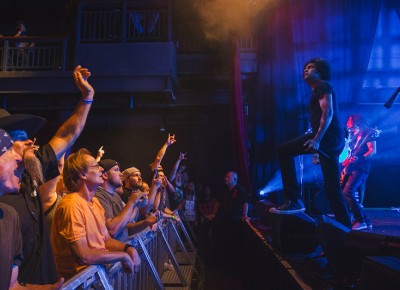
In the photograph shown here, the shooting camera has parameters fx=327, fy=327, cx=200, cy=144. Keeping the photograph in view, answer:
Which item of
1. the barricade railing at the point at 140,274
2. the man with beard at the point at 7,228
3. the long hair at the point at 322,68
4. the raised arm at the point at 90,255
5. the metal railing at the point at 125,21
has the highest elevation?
the metal railing at the point at 125,21

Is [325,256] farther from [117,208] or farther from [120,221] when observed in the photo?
[117,208]

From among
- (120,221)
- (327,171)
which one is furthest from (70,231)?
(327,171)

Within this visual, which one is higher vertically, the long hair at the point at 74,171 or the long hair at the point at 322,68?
the long hair at the point at 322,68

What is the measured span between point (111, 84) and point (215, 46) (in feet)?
9.19

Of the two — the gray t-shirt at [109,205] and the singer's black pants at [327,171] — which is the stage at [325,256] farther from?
the gray t-shirt at [109,205]

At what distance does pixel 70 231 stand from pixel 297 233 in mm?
1882

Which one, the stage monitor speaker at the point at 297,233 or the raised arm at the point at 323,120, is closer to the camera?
the raised arm at the point at 323,120

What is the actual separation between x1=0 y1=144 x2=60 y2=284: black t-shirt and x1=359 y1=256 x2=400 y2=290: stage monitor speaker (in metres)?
1.49

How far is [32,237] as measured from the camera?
4.94ft

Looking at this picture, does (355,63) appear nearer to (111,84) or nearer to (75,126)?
(75,126)

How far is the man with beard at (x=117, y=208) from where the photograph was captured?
2.64 meters

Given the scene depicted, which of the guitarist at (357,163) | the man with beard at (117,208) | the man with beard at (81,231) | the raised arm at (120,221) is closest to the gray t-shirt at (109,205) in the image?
the man with beard at (117,208)

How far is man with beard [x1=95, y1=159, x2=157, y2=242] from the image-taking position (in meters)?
2.64

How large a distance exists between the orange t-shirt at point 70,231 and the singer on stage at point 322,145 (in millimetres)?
1601
